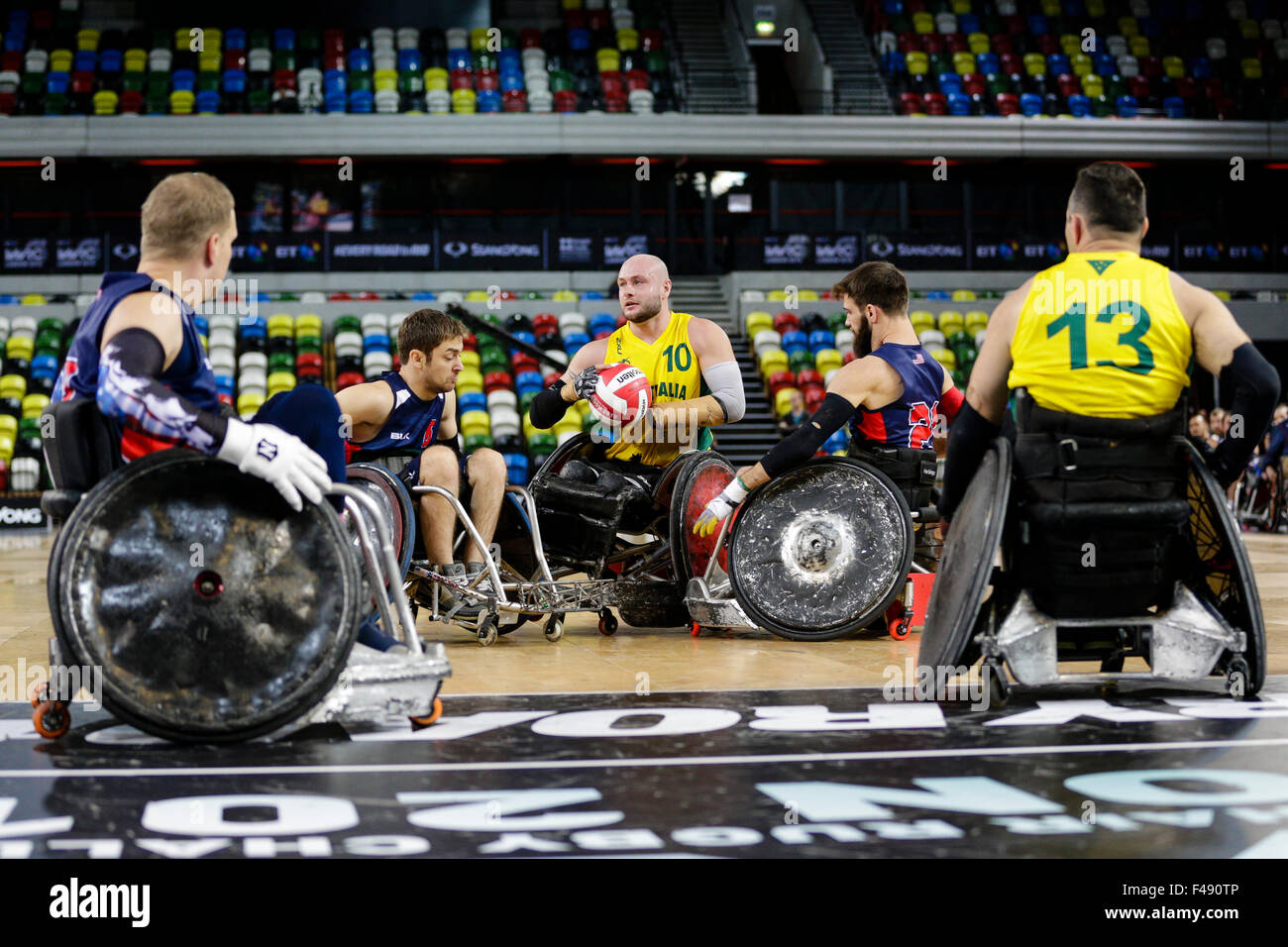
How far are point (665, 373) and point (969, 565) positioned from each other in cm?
295

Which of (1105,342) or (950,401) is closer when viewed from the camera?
(1105,342)

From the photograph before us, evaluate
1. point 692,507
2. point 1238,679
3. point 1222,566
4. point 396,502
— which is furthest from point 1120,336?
point 396,502

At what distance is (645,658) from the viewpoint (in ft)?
16.9

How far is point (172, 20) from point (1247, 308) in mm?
19348

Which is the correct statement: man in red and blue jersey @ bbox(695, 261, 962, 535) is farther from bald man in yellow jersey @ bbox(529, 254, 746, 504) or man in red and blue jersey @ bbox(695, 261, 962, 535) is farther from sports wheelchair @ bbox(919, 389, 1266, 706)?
sports wheelchair @ bbox(919, 389, 1266, 706)

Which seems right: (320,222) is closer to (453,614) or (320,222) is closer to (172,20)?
(172,20)

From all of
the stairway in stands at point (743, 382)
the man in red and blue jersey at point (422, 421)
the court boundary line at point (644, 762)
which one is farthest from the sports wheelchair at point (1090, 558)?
the stairway in stands at point (743, 382)

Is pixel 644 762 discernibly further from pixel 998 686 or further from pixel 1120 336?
pixel 1120 336

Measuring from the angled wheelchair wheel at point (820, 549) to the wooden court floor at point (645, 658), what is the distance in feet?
0.54

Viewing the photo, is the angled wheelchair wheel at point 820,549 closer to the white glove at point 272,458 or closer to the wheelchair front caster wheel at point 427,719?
the wheelchair front caster wheel at point 427,719

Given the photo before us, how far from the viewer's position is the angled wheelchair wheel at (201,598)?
301 centimetres

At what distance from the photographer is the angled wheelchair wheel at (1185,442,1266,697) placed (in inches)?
142

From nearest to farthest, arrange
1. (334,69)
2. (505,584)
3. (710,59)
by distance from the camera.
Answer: (505,584) → (334,69) → (710,59)

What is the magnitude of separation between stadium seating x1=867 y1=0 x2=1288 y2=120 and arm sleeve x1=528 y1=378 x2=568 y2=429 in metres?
17.6
